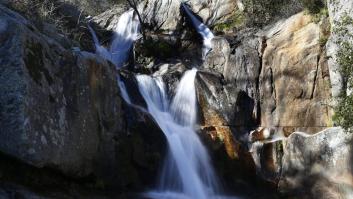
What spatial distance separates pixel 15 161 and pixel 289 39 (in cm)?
1006

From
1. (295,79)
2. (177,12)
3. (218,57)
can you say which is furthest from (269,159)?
(177,12)

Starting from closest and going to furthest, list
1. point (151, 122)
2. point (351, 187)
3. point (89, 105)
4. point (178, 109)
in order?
1. point (89, 105)
2. point (351, 187)
3. point (151, 122)
4. point (178, 109)

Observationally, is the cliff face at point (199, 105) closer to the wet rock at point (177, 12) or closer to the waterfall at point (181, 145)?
the wet rock at point (177, 12)

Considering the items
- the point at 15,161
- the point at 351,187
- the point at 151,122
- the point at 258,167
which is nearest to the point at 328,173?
the point at 351,187

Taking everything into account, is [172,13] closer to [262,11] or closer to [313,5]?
[262,11]

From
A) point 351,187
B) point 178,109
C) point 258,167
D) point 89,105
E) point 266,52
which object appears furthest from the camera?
point 266,52

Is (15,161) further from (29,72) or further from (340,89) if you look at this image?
(340,89)

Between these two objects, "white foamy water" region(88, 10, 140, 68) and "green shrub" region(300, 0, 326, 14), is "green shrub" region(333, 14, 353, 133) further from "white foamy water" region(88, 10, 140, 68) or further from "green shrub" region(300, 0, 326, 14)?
"white foamy water" region(88, 10, 140, 68)

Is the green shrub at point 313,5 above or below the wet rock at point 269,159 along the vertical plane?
above

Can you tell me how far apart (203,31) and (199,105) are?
21.6 feet

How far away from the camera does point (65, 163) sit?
8297 millimetres

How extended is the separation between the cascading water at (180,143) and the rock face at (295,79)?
96.6 inches

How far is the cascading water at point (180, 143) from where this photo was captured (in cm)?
1116

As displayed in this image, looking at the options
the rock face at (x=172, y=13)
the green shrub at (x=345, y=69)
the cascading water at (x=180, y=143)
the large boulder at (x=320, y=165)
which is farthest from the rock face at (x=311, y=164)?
the rock face at (x=172, y=13)
